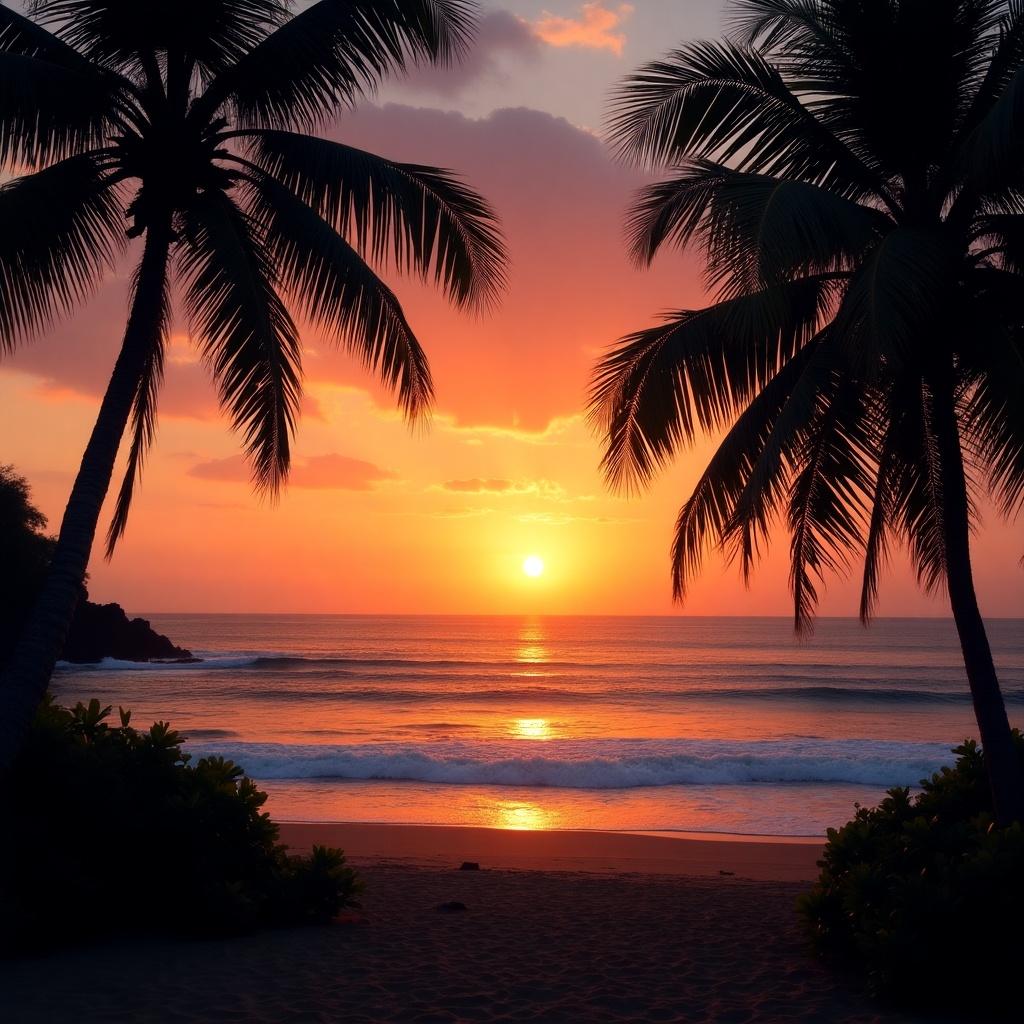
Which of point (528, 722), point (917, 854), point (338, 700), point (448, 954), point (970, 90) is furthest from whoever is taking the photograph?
point (338, 700)

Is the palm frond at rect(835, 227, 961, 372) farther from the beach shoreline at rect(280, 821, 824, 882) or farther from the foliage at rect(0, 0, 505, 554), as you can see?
the beach shoreline at rect(280, 821, 824, 882)

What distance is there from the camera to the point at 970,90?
6.94m

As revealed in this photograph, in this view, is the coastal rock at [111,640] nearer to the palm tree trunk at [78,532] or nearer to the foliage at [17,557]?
the foliage at [17,557]

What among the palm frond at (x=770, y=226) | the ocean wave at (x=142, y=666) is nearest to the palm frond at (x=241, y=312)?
the palm frond at (x=770, y=226)

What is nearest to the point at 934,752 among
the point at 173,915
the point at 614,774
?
the point at 614,774

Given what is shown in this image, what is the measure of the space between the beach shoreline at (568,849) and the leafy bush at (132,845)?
372 centimetres

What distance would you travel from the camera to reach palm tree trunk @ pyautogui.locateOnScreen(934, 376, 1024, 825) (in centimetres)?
603

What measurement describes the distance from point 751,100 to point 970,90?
1529mm

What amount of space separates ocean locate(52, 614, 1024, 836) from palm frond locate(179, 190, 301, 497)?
846 cm

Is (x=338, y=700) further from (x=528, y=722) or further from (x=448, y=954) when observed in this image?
(x=448, y=954)

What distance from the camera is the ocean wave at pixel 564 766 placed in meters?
18.7

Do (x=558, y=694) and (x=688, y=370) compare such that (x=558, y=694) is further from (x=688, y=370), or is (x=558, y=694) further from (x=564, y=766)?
(x=688, y=370)

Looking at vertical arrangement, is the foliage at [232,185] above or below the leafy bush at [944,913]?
above

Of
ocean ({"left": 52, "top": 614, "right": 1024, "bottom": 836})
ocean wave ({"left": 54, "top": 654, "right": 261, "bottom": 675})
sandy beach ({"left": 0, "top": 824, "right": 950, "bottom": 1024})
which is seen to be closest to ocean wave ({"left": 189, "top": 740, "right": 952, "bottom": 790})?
ocean ({"left": 52, "top": 614, "right": 1024, "bottom": 836})
